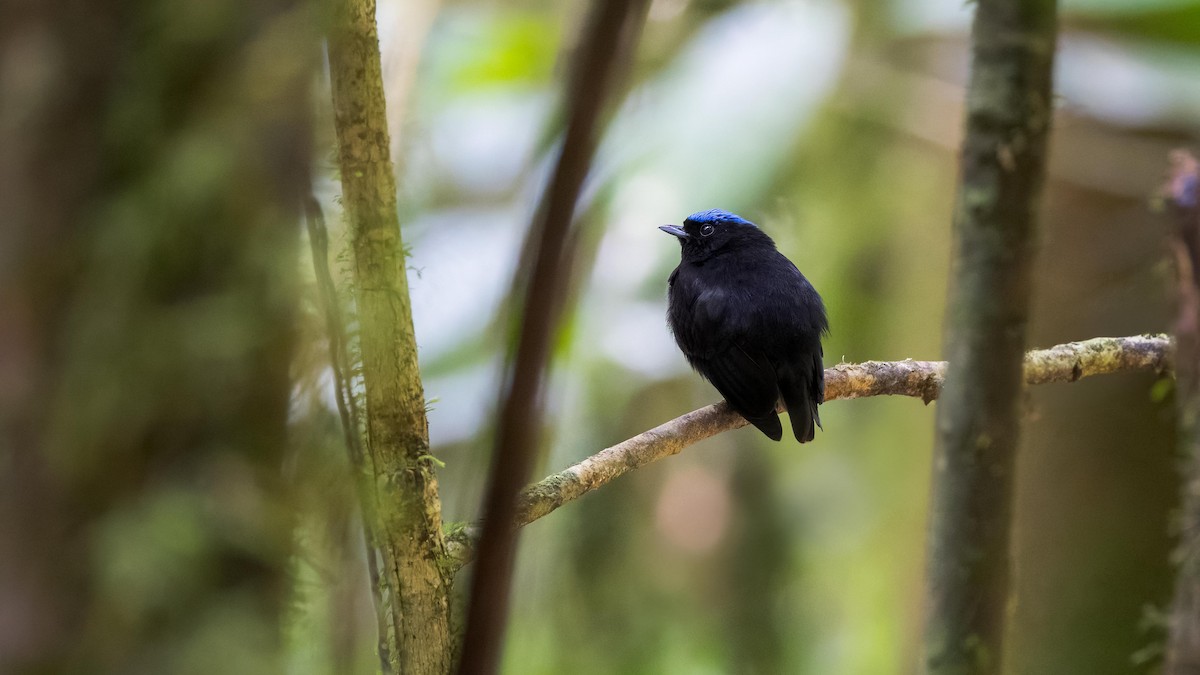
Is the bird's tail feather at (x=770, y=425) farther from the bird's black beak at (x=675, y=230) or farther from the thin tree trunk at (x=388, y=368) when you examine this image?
the thin tree trunk at (x=388, y=368)

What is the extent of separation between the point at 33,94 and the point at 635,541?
1.89 meters

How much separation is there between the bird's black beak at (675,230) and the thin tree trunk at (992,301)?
6.25 ft

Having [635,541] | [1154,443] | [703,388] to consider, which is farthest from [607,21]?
[703,388]

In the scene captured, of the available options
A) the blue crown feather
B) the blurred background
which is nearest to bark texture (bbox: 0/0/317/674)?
the blurred background

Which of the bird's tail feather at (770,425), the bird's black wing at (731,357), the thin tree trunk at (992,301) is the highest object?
the thin tree trunk at (992,301)

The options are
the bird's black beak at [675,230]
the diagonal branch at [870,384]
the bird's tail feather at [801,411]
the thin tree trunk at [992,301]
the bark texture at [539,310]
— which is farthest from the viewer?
the bird's black beak at [675,230]

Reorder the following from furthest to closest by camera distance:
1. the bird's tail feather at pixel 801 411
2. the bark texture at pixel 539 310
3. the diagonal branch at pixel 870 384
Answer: the bird's tail feather at pixel 801 411
the diagonal branch at pixel 870 384
the bark texture at pixel 539 310

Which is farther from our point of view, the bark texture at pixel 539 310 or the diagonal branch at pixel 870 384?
the diagonal branch at pixel 870 384

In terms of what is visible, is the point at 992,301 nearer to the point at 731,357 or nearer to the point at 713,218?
the point at 731,357

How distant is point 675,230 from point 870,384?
3.34ft

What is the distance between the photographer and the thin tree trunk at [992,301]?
0.72m

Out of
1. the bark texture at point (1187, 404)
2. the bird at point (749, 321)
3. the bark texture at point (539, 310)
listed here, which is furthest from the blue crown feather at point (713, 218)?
the bark texture at point (539, 310)

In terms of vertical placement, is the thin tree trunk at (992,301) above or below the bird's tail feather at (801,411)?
above

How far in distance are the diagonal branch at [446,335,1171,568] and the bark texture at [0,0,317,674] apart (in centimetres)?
47
